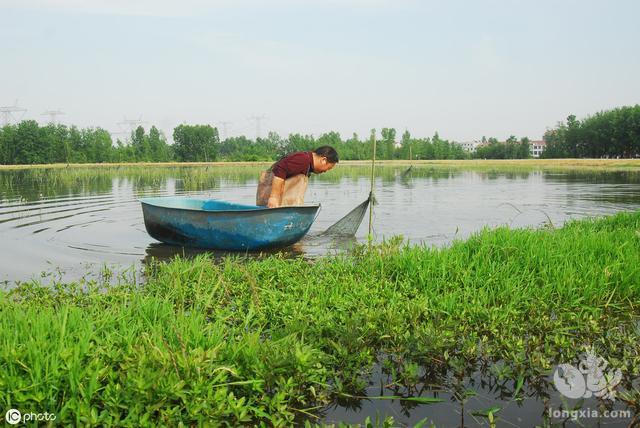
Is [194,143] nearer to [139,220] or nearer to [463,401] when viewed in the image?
[139,220]

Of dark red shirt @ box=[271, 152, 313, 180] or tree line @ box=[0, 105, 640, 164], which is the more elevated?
tree line @ box=[0, 105, 640, 164]

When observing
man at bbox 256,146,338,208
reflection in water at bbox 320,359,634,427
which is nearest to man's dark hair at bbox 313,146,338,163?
man at bbox 256,146,338,208

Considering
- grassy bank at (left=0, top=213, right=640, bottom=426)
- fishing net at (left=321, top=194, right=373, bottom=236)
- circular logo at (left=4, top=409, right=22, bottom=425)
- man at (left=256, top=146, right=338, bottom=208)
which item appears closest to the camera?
circular logo at (left=4, top=409, right=22, bottom=425)

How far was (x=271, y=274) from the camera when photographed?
18.0ft

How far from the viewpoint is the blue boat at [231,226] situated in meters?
7.36

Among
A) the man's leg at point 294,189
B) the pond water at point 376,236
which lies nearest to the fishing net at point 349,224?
the pond water at point 376,236

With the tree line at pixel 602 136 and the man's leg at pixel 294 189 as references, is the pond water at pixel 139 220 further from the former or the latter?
the tree line at pixel 602 136

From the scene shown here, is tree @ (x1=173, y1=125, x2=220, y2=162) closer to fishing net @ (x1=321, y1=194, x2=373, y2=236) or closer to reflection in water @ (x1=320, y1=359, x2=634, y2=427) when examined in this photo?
fishing net @ (x1=321, y1=194, x2=373, y2=236)

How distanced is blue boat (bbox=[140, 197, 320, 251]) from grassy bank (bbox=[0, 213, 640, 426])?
1.49 meters

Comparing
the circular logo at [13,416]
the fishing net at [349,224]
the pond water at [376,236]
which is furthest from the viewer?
the fishing net at [349,224]

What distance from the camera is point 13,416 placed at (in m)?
2.55

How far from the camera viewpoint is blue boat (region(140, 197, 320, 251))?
7.36m

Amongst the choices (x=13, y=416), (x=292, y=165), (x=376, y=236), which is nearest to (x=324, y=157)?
(x=292, y=165)

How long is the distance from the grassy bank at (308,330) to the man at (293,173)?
2197 millimetres
